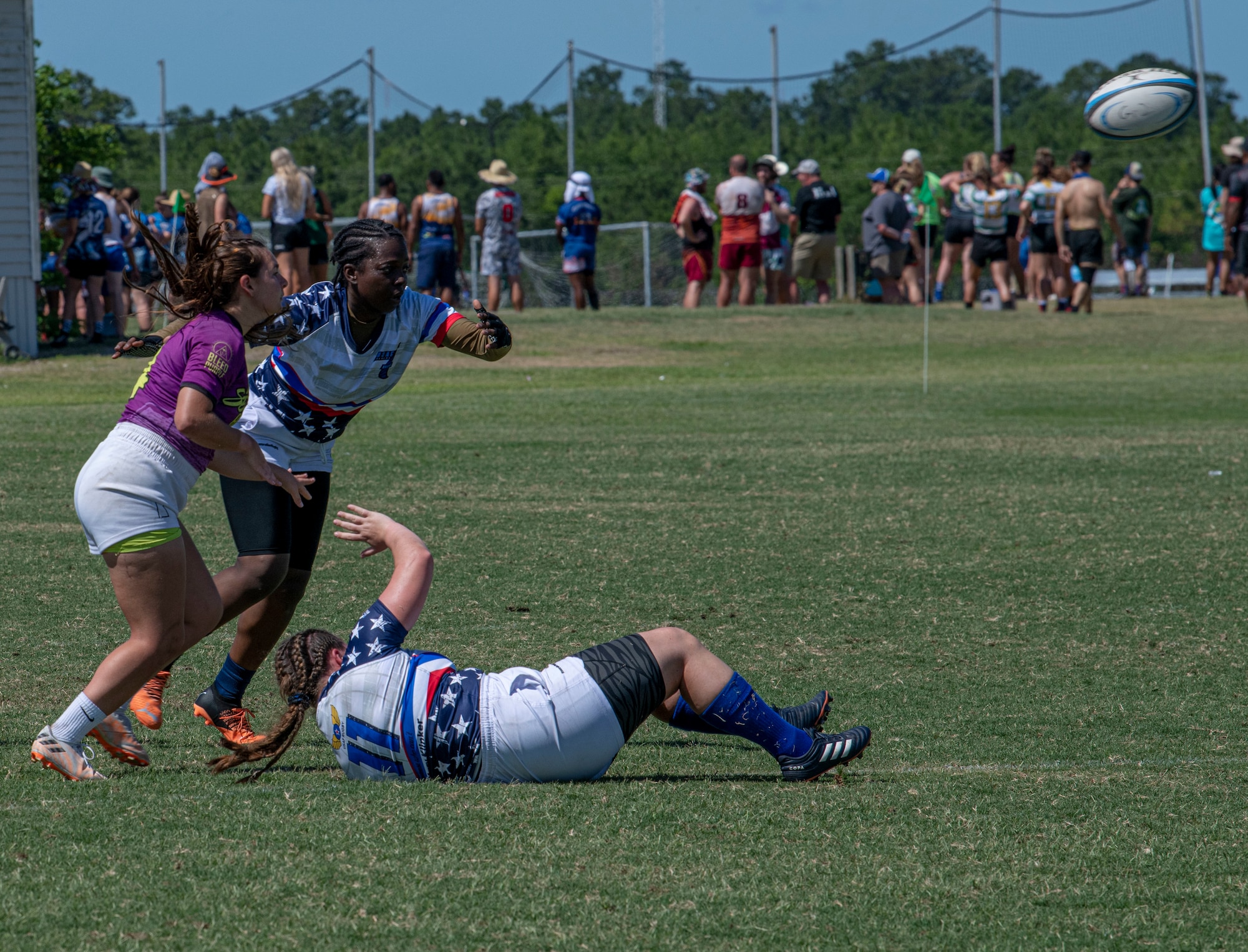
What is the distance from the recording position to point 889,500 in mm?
9711

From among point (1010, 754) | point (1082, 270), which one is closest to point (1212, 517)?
point (1010, 754)

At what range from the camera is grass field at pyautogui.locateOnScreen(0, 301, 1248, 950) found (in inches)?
128

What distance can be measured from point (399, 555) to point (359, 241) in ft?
3.93

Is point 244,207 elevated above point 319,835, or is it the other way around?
point 244,207

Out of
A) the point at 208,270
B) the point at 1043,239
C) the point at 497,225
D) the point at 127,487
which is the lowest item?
the point at 127,487

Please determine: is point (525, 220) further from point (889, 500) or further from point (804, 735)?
point (804, 735)

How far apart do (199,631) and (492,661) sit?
5.10 ft

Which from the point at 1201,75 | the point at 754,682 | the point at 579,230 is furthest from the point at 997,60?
the point at 754,682

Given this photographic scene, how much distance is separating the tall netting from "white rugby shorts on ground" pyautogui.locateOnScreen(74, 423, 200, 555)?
82.5 ft

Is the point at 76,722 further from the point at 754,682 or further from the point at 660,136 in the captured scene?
the point at 660,136

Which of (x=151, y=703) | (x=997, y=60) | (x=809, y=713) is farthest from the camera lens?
(x=997, y=60)

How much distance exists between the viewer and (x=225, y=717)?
4.93m

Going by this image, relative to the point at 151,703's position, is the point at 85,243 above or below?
above

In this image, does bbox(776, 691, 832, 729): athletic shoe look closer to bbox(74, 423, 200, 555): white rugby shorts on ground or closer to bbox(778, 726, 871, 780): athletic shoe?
bbox(778, 726, 871, 780): athletic shoe
